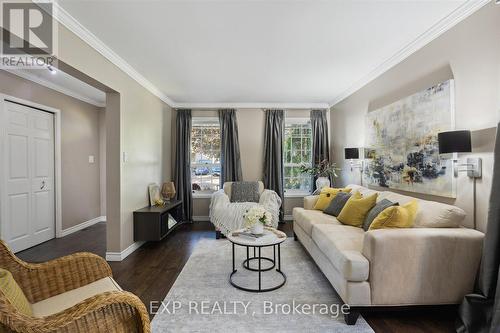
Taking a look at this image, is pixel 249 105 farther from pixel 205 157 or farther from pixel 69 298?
pixel 69 298

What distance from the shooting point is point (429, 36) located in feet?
8.17

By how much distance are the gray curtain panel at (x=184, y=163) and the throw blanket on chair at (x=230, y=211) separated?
3.41ft

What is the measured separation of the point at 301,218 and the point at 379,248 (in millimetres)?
1573

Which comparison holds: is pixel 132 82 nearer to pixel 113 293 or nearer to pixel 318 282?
pixel 113 293

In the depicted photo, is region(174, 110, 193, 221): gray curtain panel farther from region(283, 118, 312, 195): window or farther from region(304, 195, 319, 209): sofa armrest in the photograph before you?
region(304, 195, 319, 209): sofa armrest

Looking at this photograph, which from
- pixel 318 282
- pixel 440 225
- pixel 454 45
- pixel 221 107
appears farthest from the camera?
pixel 221 107

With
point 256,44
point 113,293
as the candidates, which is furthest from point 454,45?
point 113,293

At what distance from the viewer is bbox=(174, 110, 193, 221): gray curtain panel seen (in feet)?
16.9

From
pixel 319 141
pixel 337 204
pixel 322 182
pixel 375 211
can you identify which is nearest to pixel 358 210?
pixel 375 211

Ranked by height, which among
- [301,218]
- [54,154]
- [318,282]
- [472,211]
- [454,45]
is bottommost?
[318,282]

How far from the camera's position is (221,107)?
17.3ft

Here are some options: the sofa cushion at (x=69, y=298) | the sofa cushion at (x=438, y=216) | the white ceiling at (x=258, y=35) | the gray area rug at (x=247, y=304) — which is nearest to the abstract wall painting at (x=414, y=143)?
the sofa cushion at (x=438, y=216)

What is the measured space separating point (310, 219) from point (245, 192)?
1.84 metres

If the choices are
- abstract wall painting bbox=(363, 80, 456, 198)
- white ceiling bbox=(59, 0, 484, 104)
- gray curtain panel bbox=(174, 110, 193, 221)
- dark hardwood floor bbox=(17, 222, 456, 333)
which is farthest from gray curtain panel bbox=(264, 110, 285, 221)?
abstract wall painting bbox=(363, 80, 456, 198)
